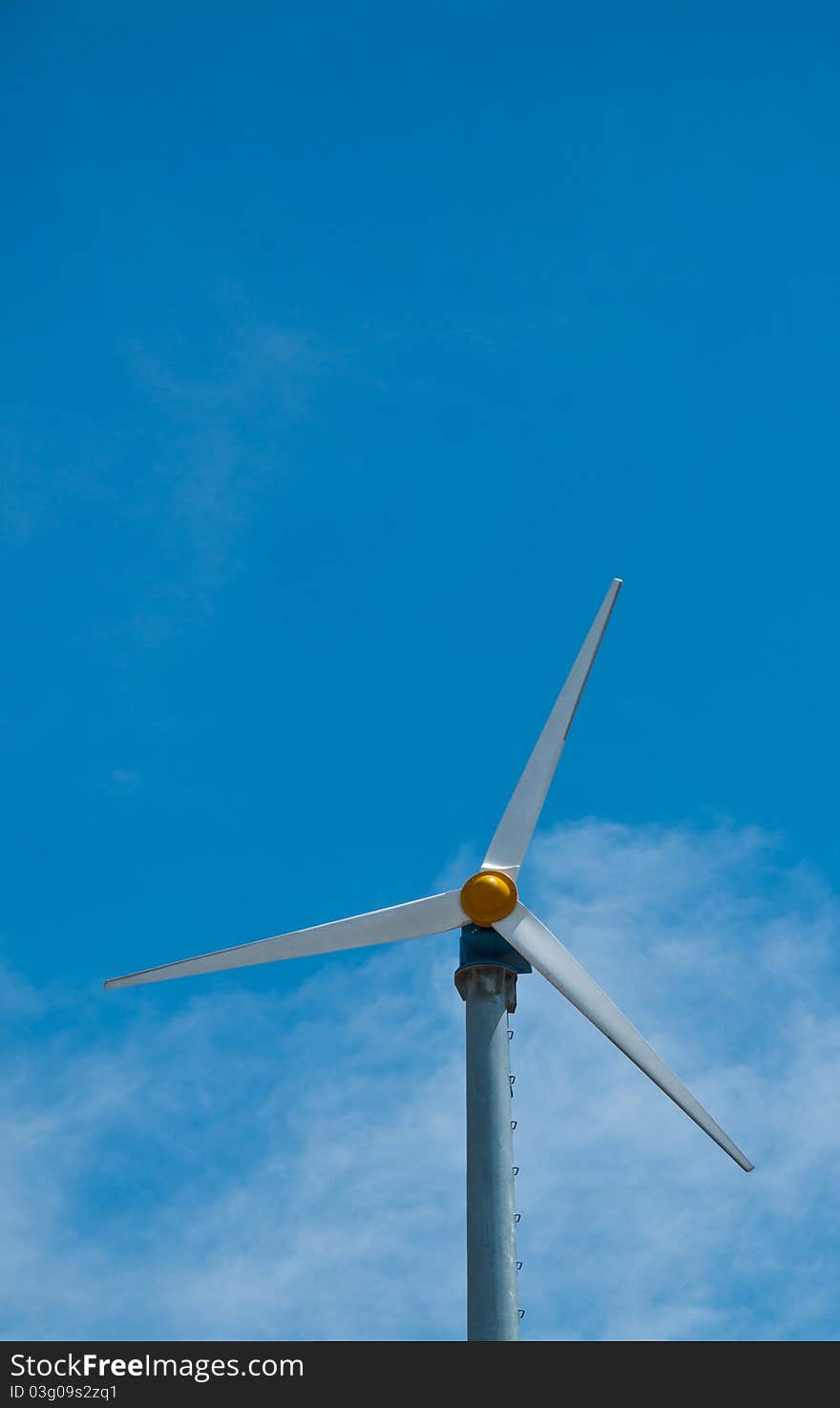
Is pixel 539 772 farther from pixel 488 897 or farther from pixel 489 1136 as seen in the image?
pixel 489 1136

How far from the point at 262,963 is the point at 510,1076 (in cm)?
786

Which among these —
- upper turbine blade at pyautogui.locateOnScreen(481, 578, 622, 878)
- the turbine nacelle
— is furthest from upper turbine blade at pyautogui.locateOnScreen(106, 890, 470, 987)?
upper turbine blade at pyautogui.locateOnScreen(481, 578, 622, 878)

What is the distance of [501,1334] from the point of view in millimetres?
33562

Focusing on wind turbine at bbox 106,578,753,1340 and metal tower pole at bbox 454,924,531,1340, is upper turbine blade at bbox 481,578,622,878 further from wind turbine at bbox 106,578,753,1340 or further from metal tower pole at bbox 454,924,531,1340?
metal tower pole at bbox 454,924,531,1340

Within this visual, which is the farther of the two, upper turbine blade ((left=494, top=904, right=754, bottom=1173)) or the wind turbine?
upper turbine blade ((left=494, top=904, right=754, bottom=1173))

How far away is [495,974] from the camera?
39094mm

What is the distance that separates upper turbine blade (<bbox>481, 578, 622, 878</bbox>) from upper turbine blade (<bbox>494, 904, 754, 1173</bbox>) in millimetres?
2399

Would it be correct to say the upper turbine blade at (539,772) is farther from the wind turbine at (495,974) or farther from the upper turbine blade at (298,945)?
the upper turbine blade at (298,945)

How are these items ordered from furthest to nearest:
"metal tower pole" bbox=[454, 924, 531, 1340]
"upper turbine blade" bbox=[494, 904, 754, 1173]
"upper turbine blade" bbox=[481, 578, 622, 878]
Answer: "upper turbine blade" bbox=[481, 578, 622, 878], "upper turbine blade" bbox=[494, 904, 754, 1173], "metal tower pole" bbox=[454, 924, 531, 1340]

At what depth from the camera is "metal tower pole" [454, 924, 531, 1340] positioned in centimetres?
3431

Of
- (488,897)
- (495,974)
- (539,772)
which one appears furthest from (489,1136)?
(539,772)
